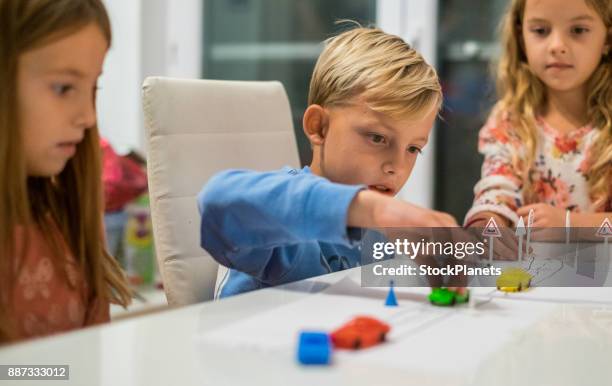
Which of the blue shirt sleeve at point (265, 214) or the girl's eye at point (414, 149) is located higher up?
the girl's eye at point (414, 149)

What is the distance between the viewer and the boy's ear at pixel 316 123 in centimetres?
105

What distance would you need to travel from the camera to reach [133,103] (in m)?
2.85

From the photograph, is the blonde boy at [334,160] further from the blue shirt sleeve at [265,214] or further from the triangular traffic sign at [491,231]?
the triangular traffic sign at [491,231]

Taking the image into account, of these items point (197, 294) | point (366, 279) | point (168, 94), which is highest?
point (168, 94)

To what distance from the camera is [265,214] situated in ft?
2.69

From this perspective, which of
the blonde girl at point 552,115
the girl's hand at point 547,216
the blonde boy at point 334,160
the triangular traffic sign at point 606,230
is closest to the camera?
the blonde boy at point 334,160

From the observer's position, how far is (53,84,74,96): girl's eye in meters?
0.75

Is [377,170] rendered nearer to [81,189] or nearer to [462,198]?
[81,189]

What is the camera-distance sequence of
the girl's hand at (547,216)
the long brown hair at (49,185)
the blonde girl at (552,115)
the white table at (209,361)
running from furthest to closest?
the blonde girl at (552,115) → the girl's hand at (547,216) → the long brown hair at (49,185) → the white table at (209,361)

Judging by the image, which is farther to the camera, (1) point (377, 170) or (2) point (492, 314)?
(1) point (377, 170)

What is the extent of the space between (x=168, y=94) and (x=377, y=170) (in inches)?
14.0

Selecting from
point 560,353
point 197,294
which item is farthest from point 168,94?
point 560,353

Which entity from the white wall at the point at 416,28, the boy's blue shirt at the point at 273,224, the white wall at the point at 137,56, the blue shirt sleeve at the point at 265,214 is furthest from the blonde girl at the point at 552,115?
the white wall at the point at 137,56

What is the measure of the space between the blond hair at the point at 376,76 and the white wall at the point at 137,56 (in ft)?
6.21
